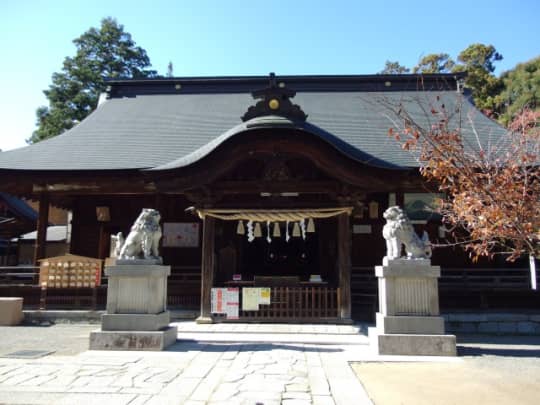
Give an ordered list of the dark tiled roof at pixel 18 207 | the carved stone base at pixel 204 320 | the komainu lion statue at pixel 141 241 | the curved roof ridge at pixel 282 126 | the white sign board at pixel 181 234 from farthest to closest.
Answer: the dark tiled roof at pixel 18 207 → the white sign board at pixel 181 234 → the carved stone base at pixel 204 320 → the curved roof ridge at pixel 282 126 → the komainu lion statue at pixel 141 241

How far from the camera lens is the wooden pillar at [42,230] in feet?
37.8

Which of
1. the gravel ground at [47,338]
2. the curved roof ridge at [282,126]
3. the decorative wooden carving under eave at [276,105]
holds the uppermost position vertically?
the decorative wooden carving under eave at [276,105]

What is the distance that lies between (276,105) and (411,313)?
5.65m

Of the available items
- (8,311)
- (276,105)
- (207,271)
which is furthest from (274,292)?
(8,311)

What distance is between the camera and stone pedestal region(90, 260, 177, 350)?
7.11m

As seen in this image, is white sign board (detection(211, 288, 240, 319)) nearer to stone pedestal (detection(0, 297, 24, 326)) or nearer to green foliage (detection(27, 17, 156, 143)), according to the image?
stone pedestal (detection(0, 297, 24, 326))

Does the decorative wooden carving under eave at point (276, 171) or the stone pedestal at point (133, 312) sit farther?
the decorative wooden carving under eave at point (276, 171)

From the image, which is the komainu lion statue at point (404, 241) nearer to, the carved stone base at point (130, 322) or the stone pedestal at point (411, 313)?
the stone pedestal at point (411, 313)

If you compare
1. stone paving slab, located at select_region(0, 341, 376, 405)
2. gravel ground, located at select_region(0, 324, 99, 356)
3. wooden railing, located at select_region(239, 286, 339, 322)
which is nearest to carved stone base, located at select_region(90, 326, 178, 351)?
stone paving slab, located at select_region(0, 341, 376, 405)

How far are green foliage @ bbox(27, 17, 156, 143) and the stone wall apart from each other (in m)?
27.8

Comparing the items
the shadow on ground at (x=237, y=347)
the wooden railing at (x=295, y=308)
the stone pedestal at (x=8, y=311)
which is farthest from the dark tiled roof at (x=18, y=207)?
the shadow on ground at (x=237, y=347)

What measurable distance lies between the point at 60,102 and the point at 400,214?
29.1 metres

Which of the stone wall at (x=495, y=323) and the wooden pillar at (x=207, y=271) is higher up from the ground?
the wooden pillar at (x=207, y=271)

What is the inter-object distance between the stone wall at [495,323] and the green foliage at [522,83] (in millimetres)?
20649
